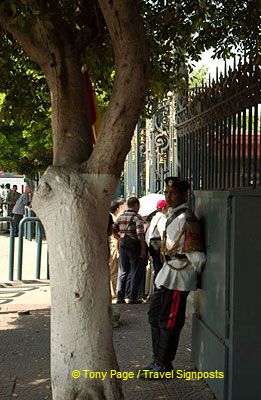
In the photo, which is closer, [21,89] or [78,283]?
[78,283]

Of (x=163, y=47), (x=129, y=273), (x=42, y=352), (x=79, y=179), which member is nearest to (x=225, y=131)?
(x=163, y=47)

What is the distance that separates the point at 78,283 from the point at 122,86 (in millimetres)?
1387

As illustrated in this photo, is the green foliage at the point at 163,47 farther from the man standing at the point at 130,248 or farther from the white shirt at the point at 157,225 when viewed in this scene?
the man standing at the point at 130,248

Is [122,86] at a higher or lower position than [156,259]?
higher

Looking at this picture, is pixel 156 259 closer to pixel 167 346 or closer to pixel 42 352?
pixel 42 352

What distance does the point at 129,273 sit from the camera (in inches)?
365

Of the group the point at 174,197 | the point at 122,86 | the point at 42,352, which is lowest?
the point at 42,352

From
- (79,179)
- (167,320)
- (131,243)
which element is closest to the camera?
(79,179)

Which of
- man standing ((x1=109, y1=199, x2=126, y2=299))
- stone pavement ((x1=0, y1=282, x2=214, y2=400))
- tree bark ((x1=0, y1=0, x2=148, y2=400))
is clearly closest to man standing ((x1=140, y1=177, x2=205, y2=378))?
stone pavement ((x1=0, y1=282, x2=214, y2=400))

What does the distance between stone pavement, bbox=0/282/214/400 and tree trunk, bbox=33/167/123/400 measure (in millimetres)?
1051

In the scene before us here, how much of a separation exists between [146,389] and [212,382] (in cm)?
63

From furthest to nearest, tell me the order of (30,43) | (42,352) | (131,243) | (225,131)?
(131,243) < (42,352) < (225,131) < (30,43)

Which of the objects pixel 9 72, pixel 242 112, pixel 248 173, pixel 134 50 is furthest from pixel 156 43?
pixel 134 50

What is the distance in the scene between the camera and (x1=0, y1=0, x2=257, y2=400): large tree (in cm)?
402
